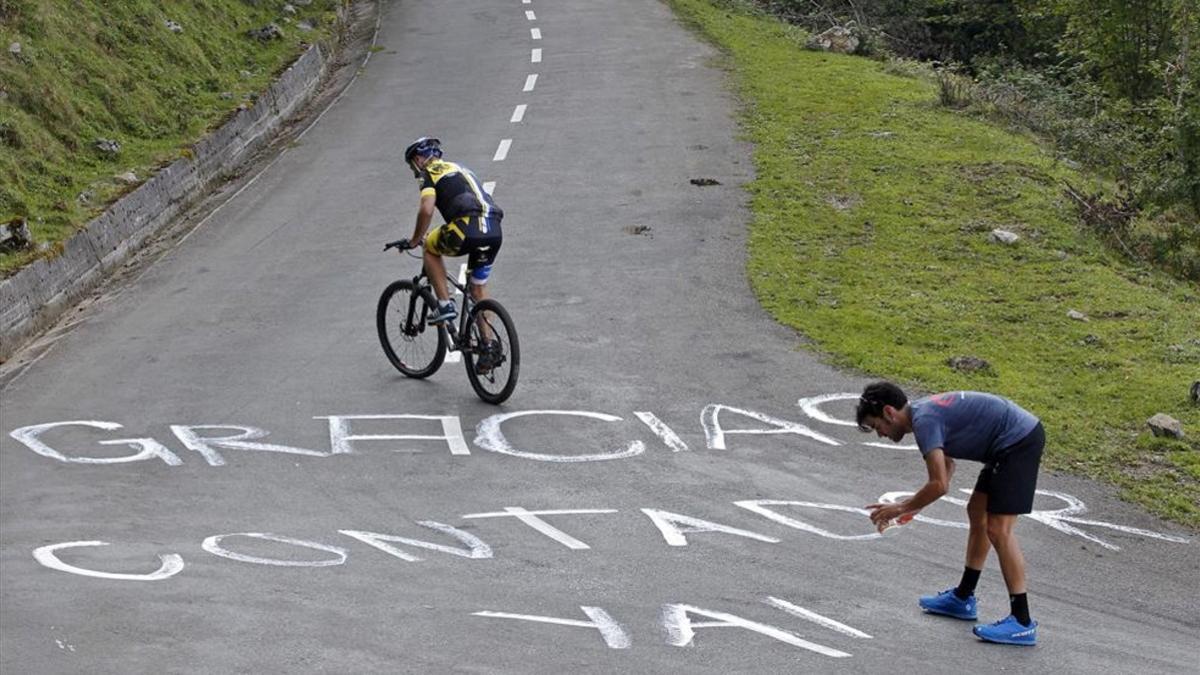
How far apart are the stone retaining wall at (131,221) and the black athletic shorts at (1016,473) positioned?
34.7 ft

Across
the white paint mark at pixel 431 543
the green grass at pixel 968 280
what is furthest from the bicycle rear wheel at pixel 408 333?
the green grass at pixel 968 280

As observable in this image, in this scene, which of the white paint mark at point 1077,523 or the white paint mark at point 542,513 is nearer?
the white paint mark at point 542,513

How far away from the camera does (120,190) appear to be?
19.2m

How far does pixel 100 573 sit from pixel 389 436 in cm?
324

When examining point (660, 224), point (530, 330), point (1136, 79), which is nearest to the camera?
point (530, 330)

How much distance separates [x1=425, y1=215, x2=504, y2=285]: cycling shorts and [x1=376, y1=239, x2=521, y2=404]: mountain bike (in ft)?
0.81

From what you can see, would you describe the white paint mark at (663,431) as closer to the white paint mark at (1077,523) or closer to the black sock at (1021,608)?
the white paint mark at (1077,523)

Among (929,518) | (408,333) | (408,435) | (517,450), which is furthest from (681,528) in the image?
(408,333)

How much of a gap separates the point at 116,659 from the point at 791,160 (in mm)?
15464

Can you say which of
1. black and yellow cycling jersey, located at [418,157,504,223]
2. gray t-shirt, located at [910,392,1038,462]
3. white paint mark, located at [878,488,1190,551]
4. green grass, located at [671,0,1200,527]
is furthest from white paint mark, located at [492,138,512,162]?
gray t-shirt, located at [910,392,1038,462]

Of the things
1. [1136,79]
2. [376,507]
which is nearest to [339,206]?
[376,507]

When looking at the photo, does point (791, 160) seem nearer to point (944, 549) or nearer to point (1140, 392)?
point (1140, 392)

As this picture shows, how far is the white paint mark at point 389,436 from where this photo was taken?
38.9ft

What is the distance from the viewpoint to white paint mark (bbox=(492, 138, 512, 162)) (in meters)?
22.3
